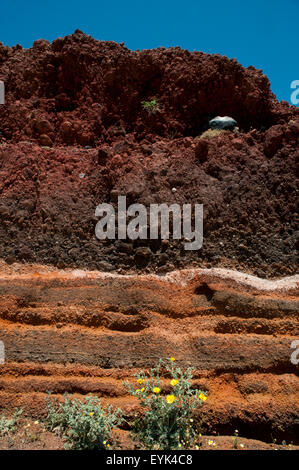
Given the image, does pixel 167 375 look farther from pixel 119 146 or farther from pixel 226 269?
pixel 119 146

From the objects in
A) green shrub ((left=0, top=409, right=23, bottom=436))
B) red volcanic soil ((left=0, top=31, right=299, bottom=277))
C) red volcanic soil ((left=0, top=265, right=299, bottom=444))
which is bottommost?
green shrub ((left=0, top=409, right=23, bottom=436))

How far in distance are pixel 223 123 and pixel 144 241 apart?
99.9 inches

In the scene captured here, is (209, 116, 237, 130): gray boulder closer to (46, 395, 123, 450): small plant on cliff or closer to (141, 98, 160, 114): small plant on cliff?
(141, 98, 160, 114): small plant on cliff

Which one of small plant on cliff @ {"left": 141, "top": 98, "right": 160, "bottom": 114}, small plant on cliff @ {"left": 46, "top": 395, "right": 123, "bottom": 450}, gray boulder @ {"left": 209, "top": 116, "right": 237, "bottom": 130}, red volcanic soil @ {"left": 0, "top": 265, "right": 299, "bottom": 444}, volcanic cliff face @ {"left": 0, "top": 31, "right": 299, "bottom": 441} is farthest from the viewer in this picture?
small plant on cliff @ {"left": 141, "top": 98, "right": 160, "bottom": 114}

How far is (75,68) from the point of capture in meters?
6.47

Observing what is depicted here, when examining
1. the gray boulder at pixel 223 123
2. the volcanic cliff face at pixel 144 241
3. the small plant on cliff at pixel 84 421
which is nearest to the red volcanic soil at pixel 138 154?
the volcanic cliff face at pixel 144 241

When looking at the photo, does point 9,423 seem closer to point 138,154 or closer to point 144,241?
point 144,241

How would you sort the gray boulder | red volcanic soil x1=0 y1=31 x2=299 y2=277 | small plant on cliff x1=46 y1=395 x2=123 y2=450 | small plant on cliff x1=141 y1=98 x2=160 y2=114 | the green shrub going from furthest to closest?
small plant on cliff x1=141 y1=98 x2=160 y2=114 → the gray boulder → red volcanic soil x1=0 y1=31 x2=299 y2=277 → the green shrub → small plant on cliff x1=46 y1=395 x2=123 y2=450

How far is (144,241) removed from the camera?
4711mm

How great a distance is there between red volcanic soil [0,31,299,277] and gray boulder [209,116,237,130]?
0.21 m

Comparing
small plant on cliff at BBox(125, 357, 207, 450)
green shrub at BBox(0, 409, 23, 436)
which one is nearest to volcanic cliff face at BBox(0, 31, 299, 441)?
green shrub at BBox(0, 409, 23, 436)

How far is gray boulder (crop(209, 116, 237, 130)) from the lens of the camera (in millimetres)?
5855
